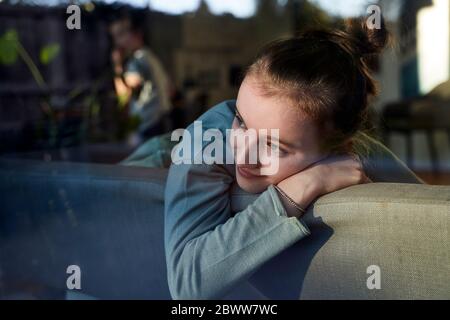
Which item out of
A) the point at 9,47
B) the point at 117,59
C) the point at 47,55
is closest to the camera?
the point at 9,47

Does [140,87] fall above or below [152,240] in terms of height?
above

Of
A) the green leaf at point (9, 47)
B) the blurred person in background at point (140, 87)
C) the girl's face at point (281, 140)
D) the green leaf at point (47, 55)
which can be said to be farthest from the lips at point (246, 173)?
the green leaf at point (47, 55)

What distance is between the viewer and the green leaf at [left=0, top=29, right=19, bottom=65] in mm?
1979

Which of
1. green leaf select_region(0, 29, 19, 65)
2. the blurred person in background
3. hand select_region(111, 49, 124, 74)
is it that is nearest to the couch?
the blurred person in background

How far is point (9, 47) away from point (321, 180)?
1.50 meters

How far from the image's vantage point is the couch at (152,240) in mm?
756

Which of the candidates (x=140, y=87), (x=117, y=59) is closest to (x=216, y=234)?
(x=140, y=87)

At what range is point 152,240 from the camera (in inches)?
39.1

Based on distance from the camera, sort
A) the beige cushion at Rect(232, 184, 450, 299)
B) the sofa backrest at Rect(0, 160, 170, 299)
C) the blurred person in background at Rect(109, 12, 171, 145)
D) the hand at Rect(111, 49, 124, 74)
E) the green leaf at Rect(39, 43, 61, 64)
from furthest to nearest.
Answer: the hand at Rect(111, 49, 124, 74) → the green leaf at Rect(39, 43, 61, 64) → the blurred person in background at Rect(109, 12, 171, 145) → the sofa backrest at Rect(0, 160, 170, 299) → the beige cushion at Rect(232, 184, 450, 299)

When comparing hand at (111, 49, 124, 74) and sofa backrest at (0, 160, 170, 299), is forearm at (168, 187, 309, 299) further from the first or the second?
hand at (111, 49, 124, 74)

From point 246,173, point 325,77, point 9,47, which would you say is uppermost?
point 9,47

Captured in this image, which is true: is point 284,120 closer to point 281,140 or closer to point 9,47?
point 281,140

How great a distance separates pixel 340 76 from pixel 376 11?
9.8 inches

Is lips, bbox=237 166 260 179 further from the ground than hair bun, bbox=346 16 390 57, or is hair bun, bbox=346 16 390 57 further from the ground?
hair bun, bbox=346 16 390 57
